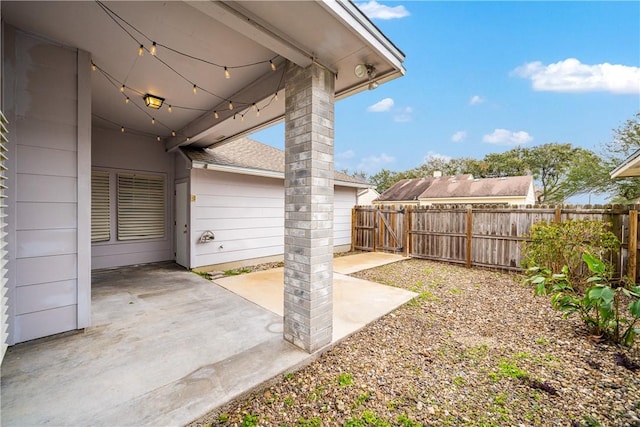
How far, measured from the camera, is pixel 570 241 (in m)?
4.57

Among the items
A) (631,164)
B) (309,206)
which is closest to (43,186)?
(309,206)

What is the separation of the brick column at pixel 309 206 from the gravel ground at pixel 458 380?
0.43 metres

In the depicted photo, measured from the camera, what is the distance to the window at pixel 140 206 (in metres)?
5.81

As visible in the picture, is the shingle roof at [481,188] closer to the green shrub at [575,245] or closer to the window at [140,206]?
the green shrub at [575,245]

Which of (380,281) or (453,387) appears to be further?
(380,281)

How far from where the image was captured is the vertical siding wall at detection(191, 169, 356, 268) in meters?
5.89

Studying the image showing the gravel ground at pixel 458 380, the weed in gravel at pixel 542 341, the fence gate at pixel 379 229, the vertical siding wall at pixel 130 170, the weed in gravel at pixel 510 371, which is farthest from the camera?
the fence gate at pixel 379 229

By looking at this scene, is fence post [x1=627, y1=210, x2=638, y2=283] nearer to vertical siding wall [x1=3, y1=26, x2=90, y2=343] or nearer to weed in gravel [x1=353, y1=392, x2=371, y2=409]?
weed in gravel [x1=353, y1=392, x2=371, y2=409]

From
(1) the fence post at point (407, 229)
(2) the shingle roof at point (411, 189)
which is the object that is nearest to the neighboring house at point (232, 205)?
(1) the fence post at point (407, 229)

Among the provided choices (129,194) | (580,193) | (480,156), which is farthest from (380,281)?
(480,156)

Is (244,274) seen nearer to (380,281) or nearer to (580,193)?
(380,281)

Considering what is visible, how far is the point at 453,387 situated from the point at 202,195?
222 inches

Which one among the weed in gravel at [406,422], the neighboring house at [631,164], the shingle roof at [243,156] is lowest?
the weed in gravel at [406,422]

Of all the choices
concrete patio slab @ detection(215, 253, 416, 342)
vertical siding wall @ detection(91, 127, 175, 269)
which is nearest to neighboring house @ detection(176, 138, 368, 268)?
vertical siding wall @ detection(91, 127, 175, 269)
